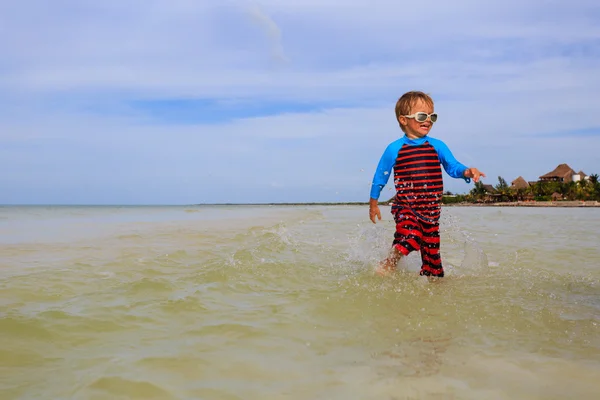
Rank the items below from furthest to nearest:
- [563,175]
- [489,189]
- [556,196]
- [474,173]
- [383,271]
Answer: [489,189]
[563,175]
[556,196]
[383,271]
[474,173]

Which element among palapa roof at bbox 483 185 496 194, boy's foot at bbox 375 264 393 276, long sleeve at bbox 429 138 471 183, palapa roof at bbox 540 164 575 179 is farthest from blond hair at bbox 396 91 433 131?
palapa roof at bbox 540 164 575 179

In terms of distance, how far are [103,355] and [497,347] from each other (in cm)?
219

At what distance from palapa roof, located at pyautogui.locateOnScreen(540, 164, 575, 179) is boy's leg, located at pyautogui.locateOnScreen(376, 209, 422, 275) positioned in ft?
344

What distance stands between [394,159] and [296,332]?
262 cm

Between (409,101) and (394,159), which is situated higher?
(409,101)

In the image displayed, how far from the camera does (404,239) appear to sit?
15.7ft

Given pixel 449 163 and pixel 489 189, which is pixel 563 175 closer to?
pixel 489 189

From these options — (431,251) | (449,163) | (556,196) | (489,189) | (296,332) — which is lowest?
(296,332)

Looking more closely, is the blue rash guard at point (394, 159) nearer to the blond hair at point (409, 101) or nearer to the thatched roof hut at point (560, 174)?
the blond hair at point (409, 101)

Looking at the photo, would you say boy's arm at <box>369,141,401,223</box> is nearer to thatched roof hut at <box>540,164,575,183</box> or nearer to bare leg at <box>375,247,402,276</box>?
bare leg at <box>375,247,402,276</box>

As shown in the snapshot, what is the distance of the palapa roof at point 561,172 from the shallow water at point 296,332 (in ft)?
340

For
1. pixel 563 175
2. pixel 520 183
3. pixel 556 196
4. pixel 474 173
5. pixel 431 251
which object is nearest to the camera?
pixel 474 173

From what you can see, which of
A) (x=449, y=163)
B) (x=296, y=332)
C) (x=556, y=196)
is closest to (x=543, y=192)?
(x=556, y=196)

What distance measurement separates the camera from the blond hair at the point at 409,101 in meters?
4.78
